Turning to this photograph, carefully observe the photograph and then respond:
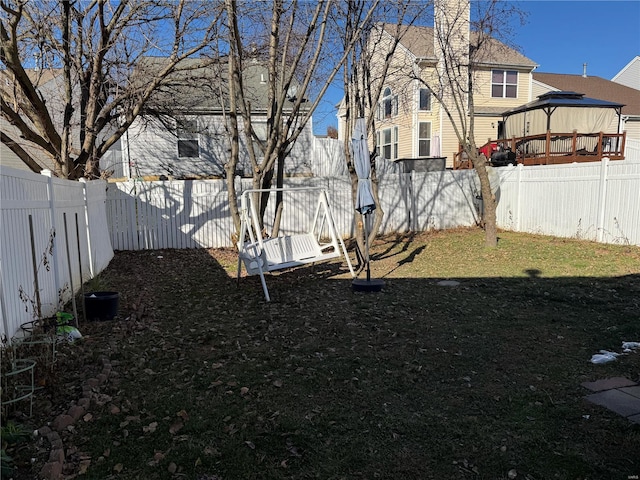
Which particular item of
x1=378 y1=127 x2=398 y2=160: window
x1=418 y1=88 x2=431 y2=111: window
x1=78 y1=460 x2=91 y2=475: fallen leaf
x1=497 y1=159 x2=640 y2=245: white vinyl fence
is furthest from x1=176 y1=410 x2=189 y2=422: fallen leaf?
Result: x1=378 y1=127 x2=398 y2=160: window

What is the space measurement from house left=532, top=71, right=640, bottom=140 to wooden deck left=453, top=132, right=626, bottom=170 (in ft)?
23.4

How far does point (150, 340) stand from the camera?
4777 millimetres

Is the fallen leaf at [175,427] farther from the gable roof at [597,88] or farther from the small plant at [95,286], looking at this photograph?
the gable roof at [597,88]

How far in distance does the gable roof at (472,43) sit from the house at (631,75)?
11.1 metres

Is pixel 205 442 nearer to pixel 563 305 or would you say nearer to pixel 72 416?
pixel 72 416

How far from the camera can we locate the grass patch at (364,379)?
262cm

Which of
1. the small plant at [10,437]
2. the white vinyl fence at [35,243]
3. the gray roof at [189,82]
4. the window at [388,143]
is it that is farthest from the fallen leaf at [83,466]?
the window at [388,143]

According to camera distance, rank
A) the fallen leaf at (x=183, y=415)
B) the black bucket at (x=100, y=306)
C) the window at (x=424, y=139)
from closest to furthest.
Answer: the fallen leaf at (x=183, y=415) < the black bucket at (x=100, y=306) < the window at (x=424, y=139)

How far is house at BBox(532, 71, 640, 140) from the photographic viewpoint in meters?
22.7

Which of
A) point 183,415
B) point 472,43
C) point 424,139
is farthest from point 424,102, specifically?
point 183,415

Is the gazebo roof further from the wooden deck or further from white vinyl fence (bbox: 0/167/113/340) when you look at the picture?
white vinyl fence (bbox: 0/167/113/340)

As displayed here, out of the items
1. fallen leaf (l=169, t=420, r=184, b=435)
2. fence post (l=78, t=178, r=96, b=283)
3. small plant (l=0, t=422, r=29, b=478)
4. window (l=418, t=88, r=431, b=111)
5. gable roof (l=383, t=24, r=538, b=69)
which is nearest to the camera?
small plant (l=0, t=422, r=29, b=478)

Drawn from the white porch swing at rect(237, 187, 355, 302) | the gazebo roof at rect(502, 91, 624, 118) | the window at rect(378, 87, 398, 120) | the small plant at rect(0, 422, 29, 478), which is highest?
the window at rect(378, 87, 398, 120)

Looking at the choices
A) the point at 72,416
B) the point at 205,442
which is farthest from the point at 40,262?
the point at 205,442
